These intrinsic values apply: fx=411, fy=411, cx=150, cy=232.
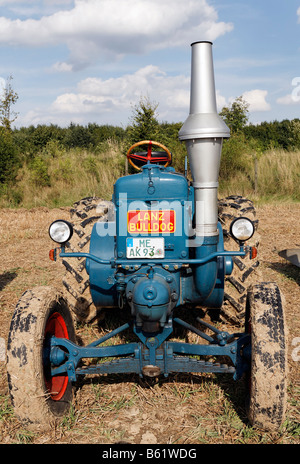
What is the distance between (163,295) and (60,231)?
0.91 metres

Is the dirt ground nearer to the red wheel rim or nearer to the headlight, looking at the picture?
the red wheel rim

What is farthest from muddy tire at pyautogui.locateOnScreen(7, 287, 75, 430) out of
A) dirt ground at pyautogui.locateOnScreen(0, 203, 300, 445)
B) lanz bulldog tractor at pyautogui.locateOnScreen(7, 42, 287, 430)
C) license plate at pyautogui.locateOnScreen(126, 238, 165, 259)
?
license plate at pyautogui.locateOnScreen(126, 238, 165, 259)

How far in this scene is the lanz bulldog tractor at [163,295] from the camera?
2.52 metres

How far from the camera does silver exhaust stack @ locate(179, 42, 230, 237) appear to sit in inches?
105

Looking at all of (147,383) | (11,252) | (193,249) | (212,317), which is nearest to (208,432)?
(147,383)

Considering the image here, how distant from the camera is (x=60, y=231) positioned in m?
2.97

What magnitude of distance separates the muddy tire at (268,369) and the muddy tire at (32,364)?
1275 mm

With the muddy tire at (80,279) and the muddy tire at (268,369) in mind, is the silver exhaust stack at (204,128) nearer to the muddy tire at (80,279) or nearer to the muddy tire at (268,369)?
the muddy tire at (268,369)

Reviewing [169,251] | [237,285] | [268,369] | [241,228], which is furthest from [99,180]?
[268,369]

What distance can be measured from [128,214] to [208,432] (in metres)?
1.55

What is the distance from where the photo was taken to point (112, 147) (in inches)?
668
